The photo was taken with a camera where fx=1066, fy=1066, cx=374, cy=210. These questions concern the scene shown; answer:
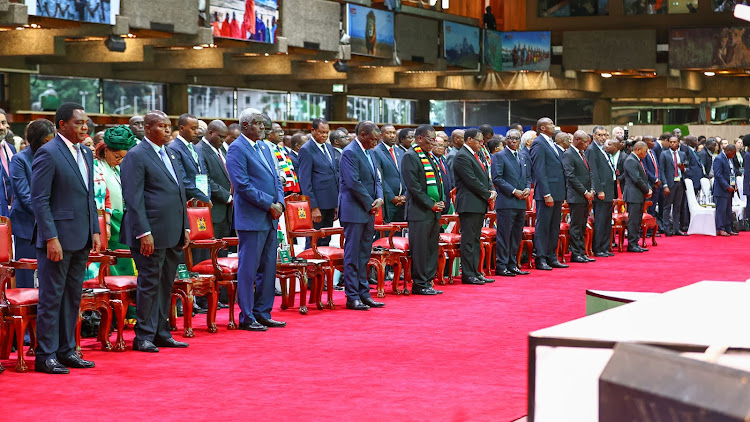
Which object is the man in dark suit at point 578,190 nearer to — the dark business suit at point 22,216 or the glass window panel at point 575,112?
the dark business suit at point 22,216

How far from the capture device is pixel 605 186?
12953 millimetres

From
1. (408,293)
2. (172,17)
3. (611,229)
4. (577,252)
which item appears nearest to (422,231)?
(408,293)

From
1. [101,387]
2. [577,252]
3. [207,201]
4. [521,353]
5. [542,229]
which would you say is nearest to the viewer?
[101,387]

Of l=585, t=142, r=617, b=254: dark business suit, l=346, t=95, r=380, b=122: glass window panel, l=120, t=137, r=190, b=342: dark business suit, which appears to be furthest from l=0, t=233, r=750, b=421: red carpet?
l=346, t=95, r=380, b=122: glass window panel

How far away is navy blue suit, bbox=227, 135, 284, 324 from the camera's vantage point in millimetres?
7371

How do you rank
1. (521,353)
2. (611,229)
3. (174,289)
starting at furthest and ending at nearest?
(611,229) → (174,289) → (521,353)

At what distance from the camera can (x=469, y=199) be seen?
1025cm

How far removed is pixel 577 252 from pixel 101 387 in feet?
27.1

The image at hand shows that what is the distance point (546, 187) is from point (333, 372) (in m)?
6.22

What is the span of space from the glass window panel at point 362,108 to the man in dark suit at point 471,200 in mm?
15484

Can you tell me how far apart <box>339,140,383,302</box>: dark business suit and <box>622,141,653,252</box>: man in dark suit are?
19.6 ft

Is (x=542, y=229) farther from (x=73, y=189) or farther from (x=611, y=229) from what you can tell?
(x=73, y=189)

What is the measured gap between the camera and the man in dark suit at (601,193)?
12.9m

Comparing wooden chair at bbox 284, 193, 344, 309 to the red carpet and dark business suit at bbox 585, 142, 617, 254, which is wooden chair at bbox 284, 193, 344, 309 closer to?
the red carpet
